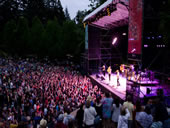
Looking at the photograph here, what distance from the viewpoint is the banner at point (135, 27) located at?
802 centimetres

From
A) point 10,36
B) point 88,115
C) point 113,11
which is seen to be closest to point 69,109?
point 88,115

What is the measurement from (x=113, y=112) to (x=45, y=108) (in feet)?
17.0

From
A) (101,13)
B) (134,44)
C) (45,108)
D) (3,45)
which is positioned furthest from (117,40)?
(3,45)

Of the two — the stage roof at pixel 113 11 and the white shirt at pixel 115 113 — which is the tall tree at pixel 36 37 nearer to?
A: the stage roof at pixel 113 11

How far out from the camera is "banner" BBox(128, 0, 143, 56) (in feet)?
26.3

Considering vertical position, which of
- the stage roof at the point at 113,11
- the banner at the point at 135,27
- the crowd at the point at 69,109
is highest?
the stage roof at the point at 113,11

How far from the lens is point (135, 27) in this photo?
8469 millimetres

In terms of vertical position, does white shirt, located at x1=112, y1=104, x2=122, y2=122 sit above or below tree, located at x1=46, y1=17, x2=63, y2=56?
below

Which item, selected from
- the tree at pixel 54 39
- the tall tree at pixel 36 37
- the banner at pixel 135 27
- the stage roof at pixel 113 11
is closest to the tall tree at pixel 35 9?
the tall tree at pixel 36 37

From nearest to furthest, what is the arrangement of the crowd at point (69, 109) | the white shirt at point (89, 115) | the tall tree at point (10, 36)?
the crowd at point (69, 109) → the white shirt at point (89, 115) → the tall tree at point (10, 36)

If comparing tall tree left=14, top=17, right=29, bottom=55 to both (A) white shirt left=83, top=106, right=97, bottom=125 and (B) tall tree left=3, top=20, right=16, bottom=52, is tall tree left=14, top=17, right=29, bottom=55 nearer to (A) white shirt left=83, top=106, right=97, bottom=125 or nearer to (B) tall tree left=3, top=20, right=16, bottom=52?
(B) tall tree left=3, top=20, right=16, bottom=52

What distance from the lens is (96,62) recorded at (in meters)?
18.5

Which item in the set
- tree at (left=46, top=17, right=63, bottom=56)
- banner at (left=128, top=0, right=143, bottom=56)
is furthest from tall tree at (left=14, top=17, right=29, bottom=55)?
banner at (left=128, top=0, right=143, bottom=56)

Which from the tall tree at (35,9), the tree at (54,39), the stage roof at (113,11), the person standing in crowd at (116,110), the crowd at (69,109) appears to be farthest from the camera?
the tall tree at (35,9)
